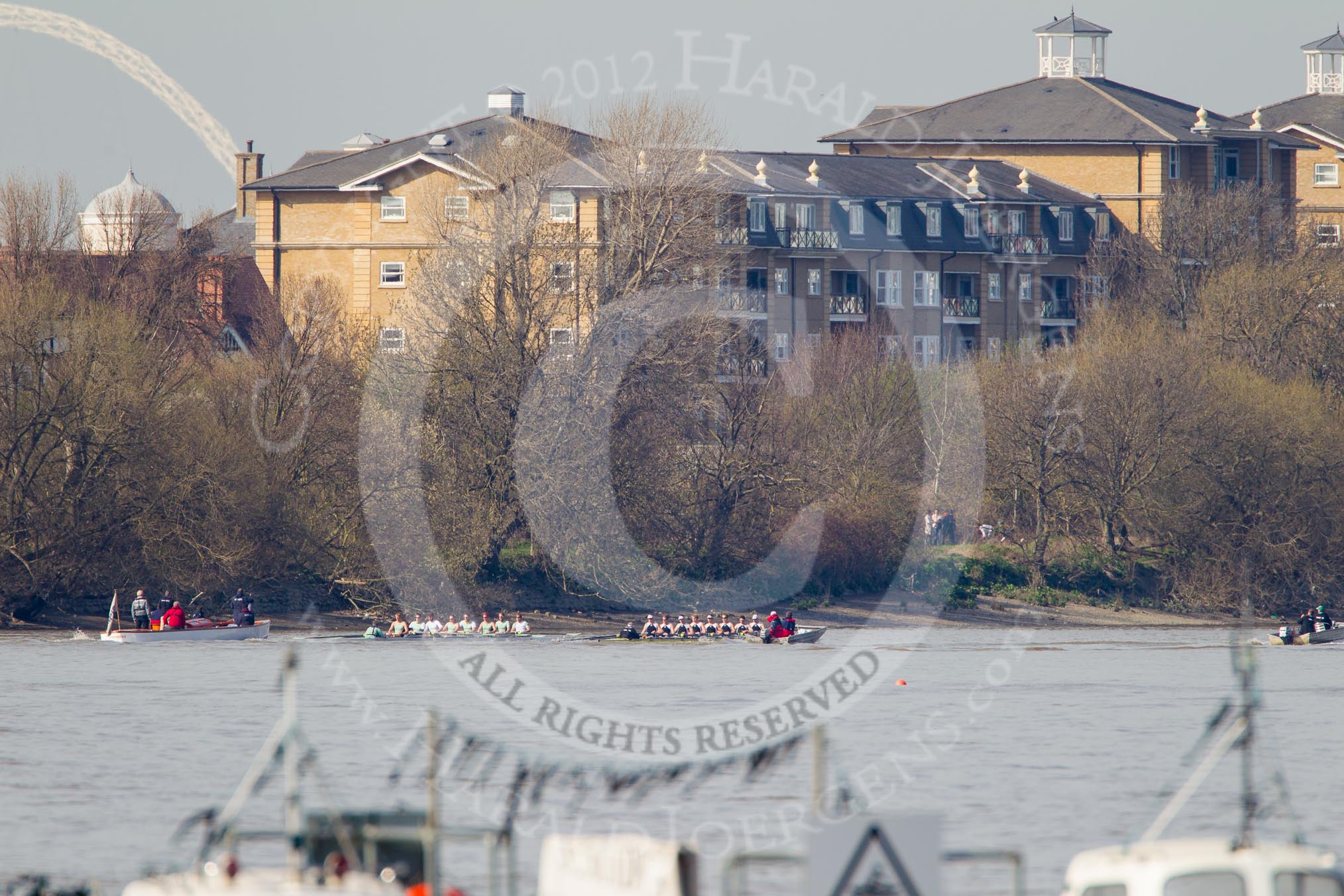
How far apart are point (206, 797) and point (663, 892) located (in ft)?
59.2

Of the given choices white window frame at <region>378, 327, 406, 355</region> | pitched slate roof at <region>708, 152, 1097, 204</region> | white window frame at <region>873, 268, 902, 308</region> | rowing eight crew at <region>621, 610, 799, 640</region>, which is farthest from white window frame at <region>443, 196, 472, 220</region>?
white window frame at <region>873, 268, 902, 308</region>

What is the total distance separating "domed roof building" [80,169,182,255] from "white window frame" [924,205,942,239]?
34.5 m

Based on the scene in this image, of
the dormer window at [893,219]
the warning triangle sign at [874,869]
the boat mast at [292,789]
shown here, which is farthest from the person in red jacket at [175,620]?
the dormer window at [893,219]

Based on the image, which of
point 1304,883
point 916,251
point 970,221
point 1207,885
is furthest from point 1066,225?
point 1207,885

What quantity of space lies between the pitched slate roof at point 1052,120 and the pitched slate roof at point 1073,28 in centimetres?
580

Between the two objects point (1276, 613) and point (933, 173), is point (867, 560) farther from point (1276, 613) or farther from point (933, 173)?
point (933, 173)

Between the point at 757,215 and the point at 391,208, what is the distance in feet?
50.6

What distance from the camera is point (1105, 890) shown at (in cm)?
1725

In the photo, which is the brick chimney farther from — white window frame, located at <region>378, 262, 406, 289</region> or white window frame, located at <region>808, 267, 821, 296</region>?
white window frame, located at <region>808, 267, 821, 296</region>

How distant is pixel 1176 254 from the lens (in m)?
90.3

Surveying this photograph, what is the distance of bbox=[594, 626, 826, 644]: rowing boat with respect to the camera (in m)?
57.8

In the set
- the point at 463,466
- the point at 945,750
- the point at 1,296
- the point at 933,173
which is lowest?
the point at 945,750

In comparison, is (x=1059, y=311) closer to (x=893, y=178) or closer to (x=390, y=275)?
(x=893, y=178)

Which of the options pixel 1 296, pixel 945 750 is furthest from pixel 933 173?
pixel 945 750
